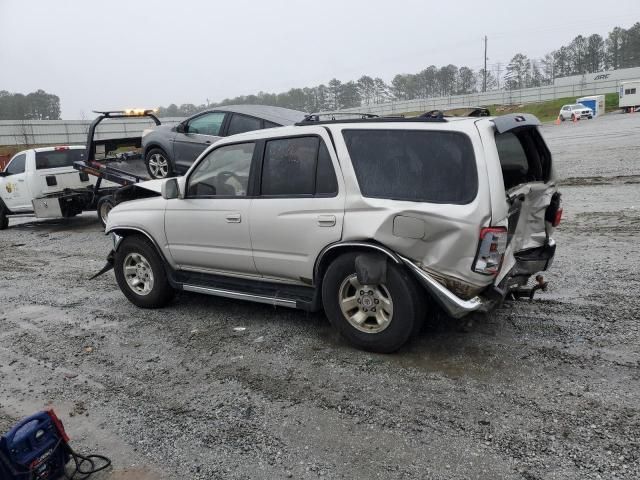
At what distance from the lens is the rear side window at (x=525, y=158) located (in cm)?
439

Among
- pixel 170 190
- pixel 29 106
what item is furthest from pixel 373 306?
pixel 29 106

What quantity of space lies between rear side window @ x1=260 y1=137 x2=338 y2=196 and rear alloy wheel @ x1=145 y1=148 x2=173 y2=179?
5054 mm

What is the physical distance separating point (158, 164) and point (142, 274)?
14.1ft

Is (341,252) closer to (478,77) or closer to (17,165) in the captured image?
(17,165)

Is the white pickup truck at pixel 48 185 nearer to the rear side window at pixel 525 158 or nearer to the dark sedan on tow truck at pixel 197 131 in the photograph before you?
the dark sedan on tow truck at pixel 197 131

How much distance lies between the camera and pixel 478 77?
95938 millimetres

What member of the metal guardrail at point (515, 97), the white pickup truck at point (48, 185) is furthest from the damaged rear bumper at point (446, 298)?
the metal guardrail at point (515, 97)

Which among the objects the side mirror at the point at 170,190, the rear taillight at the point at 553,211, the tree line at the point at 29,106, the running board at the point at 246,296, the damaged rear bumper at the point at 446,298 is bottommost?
the running board at the point at 246,296

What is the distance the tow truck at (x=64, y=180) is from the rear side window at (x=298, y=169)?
6.55m

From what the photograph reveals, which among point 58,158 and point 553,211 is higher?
point 58,158

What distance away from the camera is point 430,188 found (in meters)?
3.92

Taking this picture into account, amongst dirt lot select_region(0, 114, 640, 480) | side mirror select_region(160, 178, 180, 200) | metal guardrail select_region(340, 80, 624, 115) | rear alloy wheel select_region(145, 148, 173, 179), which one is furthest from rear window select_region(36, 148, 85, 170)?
metal guardrail select_region(340, 80, 624, 115)

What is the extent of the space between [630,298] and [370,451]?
3438mm

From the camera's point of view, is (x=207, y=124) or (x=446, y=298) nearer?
(x=446, y=298)
